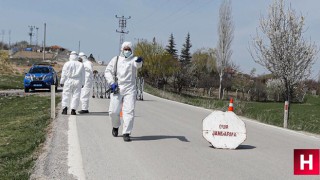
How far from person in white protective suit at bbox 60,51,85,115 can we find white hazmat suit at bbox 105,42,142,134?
4.71 metres

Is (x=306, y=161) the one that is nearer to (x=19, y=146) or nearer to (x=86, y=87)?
(x=19, y=146)

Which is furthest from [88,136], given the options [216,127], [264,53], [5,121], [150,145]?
[264,53]

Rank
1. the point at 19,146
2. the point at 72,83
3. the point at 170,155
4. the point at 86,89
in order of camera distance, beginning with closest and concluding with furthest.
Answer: the point at 170,155
the point at 19,146
the point at 72,83
the point at 86,89

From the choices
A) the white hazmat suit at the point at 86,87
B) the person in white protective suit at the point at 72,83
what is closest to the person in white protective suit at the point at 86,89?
the white hazmat suit at the point at 86,87

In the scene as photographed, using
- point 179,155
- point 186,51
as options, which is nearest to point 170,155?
point 179,155

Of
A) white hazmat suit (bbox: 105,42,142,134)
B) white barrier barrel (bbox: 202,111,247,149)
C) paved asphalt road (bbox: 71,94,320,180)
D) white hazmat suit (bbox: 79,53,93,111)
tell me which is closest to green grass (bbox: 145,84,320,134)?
paved asphalt road (bbox: 71,94,320,180)

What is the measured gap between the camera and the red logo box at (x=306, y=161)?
674 centimetres

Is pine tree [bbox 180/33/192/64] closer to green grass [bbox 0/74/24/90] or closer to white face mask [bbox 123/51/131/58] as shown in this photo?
green grass [bbox 0/74/24/90]

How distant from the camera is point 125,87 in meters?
9.28

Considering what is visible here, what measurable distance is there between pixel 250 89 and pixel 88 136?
71.3m

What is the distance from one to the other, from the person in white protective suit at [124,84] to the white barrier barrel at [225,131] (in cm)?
155

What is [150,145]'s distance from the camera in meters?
8.83

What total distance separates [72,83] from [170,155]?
696cm

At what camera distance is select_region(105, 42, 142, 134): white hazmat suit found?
9.20m
